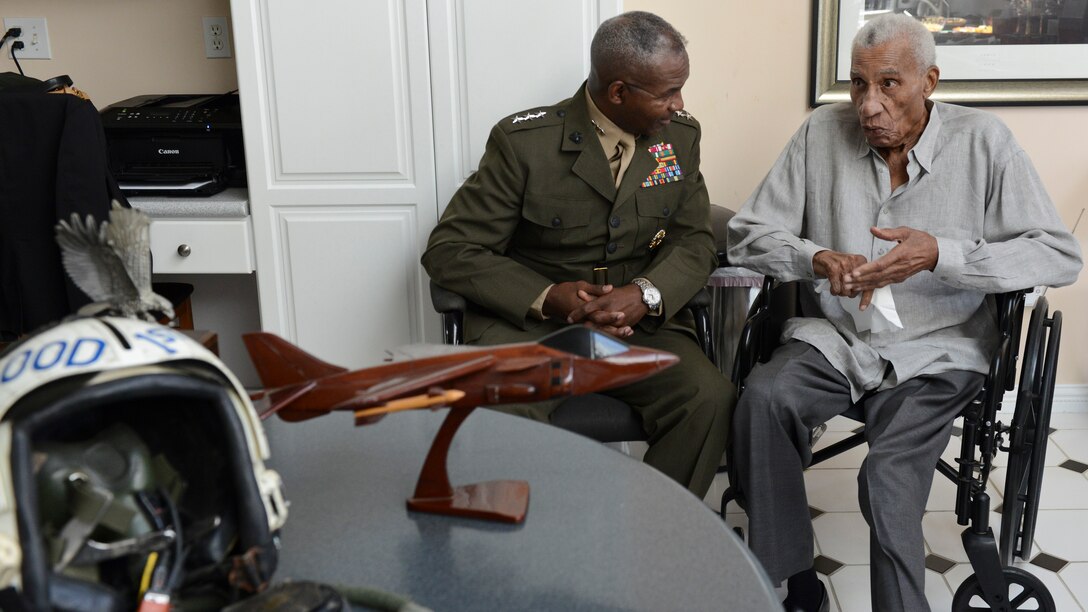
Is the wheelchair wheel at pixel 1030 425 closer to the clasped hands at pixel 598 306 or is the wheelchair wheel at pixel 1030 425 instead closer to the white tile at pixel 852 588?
the white tile at pixel 852 588

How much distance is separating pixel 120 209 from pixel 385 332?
2.09 m

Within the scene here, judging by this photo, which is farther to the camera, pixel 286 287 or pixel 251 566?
pixel 286 287

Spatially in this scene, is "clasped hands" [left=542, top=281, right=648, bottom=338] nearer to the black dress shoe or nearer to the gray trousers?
the gray trousers

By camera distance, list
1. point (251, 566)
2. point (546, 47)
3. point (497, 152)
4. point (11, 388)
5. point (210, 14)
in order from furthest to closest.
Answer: point (210, 14)
point (546, 47)
point (497, 152)
point (251, 566)
point (11, 388)

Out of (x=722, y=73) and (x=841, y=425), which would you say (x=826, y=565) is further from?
(x=722, y=73)

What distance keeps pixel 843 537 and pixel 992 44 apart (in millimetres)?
1555

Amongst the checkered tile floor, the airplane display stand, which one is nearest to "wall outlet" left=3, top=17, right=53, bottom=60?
the checkered tile floor

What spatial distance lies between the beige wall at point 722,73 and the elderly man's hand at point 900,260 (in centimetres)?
114

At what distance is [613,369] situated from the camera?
1141 millimetres

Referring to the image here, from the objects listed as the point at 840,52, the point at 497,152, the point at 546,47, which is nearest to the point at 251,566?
the point at 497,152

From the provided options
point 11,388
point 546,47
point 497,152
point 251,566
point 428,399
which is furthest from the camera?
point 546,47

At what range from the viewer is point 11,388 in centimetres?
82

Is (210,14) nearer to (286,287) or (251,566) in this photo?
(286,287)

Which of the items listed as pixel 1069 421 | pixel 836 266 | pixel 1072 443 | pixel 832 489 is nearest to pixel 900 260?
pixel 836 266
